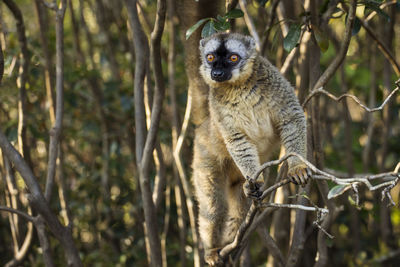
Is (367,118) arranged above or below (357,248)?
above

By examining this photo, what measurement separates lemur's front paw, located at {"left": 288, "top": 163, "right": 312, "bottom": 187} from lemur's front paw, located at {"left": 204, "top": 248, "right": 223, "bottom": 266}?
1.28m

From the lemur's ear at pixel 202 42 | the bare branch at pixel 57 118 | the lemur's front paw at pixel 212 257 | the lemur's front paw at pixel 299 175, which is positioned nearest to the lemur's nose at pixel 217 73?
the lemur's ear at pixel 202 42

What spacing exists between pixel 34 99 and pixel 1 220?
1.84 meters

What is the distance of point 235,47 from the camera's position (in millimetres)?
4047

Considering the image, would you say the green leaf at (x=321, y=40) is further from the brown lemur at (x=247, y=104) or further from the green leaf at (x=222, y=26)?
the green leaf at (x=222, y=26)

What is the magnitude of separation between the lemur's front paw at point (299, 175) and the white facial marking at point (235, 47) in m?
1.04

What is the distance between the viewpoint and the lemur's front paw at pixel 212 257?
4.50 metres

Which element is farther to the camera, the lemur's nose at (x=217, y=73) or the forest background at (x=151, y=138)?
the forest background at (x=151, y=138)

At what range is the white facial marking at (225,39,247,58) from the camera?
403cm

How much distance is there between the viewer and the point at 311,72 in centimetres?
420

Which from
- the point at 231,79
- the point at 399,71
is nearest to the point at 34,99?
the point at 231,79

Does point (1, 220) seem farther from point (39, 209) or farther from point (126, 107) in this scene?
point (39, 209)

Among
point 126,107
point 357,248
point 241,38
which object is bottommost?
point 357,248

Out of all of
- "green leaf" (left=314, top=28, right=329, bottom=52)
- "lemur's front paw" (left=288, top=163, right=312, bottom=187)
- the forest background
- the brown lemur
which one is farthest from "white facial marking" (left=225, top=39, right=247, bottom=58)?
"lemur's front paw" (left=288, top=163, right=312, bottom=187)
